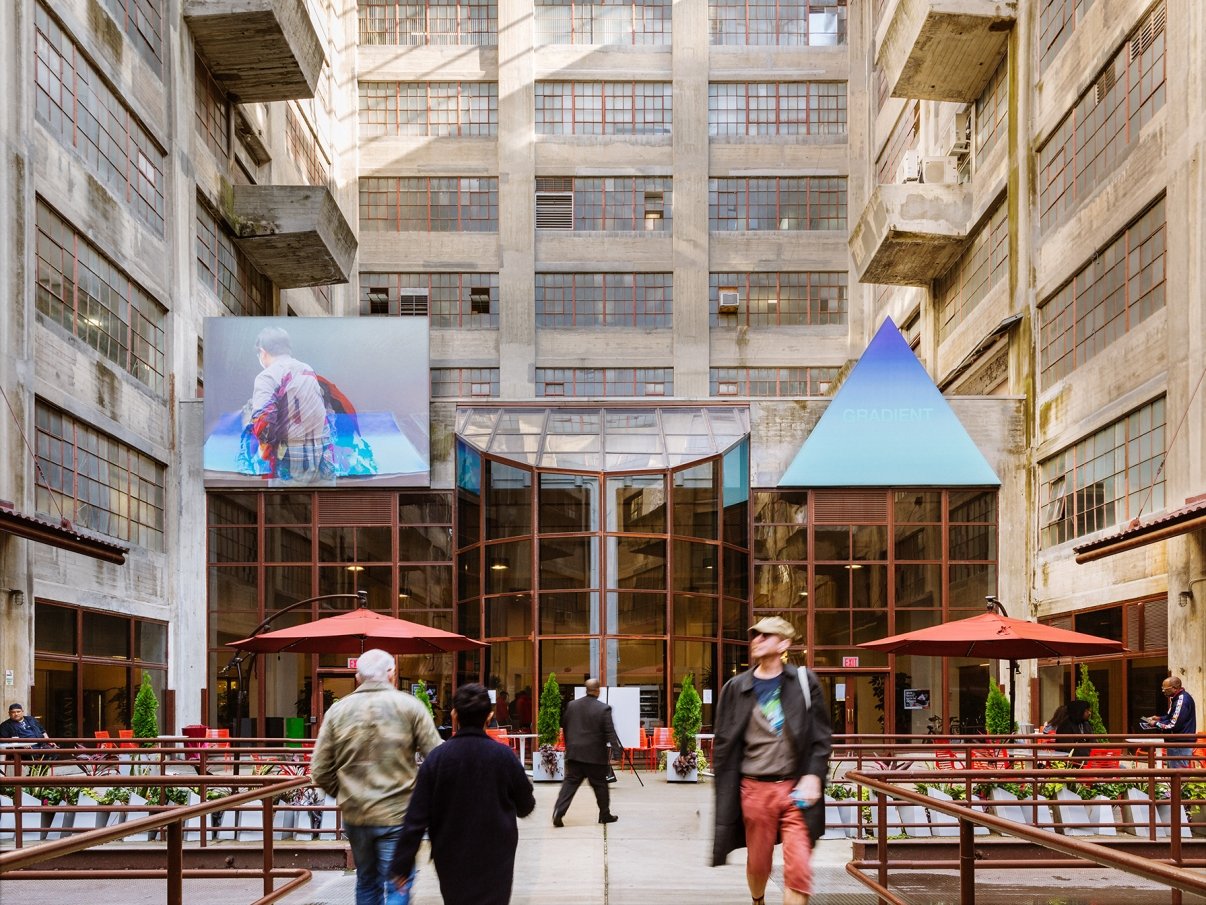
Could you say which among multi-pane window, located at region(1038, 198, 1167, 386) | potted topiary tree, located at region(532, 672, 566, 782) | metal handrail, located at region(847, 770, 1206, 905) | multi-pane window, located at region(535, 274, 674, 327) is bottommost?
potted topiary tree, located at region(532, 672, 566, 782)

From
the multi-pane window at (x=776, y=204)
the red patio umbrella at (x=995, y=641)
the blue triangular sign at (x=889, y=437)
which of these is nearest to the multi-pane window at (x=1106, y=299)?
the blue triangular sign at (x=889, y=437)

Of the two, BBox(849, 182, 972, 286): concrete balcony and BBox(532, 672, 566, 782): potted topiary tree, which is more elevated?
BBox(849, 182, 972, 286): concrete balcony

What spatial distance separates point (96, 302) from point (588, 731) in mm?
16515

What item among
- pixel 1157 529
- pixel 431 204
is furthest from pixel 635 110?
pixel 1157 529

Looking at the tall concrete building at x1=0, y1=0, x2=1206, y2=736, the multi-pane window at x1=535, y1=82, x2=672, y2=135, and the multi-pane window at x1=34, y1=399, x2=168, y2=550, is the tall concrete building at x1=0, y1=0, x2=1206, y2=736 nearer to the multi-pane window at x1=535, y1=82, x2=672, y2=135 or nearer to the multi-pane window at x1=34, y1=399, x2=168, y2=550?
the multi-pane window at x1=34, y1=399, x2=168, y2=550

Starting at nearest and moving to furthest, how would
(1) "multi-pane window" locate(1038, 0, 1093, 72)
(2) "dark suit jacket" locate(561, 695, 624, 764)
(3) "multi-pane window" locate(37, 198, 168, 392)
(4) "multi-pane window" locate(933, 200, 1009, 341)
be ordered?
1. (2) "dark suit jacket" locate(561, 695, 624, 764)
2. (3) "multi-pane window" locate(37, 198, 168, 392)
3. (1) "multi-pane window" locate(1038, 0, 1093, 72)
4. (4) "multi-pane window" locate(933, 200, 1009, 341)

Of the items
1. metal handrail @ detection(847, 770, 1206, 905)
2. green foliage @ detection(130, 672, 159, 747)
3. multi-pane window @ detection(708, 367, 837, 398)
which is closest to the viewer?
metal handrail @ detection(847, 770, 1206, 905)

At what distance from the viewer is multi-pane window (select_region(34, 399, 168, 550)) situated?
24.7 m

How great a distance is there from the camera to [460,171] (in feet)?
152

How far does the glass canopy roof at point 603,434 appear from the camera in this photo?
30.3m

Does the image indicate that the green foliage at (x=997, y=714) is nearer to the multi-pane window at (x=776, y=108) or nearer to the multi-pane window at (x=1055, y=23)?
the multi-pane window at (x=1055, y=23)

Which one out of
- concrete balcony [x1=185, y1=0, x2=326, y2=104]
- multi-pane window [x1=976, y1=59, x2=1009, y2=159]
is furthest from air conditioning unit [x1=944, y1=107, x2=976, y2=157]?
concrete balcony [x1=185, y1=0, x2=326, y2=104]

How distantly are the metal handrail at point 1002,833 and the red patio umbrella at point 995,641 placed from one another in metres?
6.33

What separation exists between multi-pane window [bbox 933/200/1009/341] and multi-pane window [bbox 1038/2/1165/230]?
2639 mm
